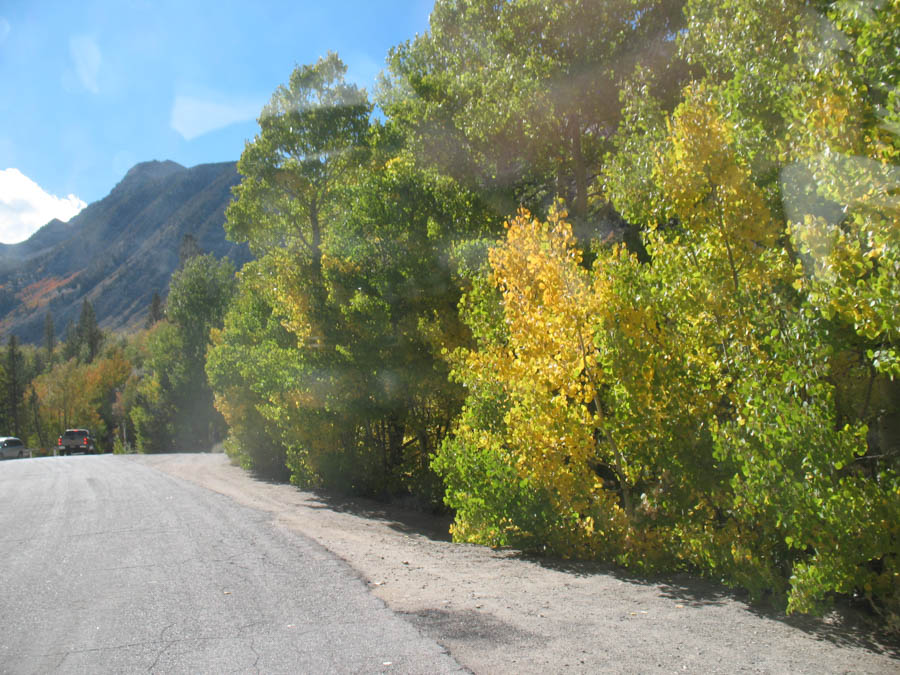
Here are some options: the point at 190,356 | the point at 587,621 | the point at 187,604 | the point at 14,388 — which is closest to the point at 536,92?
the point at 587,621

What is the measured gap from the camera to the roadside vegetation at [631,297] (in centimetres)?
495

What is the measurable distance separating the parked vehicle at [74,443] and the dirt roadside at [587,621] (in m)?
40.4

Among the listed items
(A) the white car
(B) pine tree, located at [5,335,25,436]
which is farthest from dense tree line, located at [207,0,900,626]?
(B) pine tree, located at [5,335,25,436]

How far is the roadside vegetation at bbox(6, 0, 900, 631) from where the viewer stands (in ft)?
16.2

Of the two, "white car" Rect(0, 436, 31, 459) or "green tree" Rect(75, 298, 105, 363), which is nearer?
"white car" Rect(0, 436, 31, 459)

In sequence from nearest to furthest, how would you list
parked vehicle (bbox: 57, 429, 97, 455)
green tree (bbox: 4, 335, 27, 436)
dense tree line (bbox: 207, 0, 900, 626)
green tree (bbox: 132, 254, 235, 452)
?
dense tree line (bbox: 207, 0, 900, 626)
green tree (bbox: 132, 254, 235, 452)
parked vehicle (bbox: 57, 429, 97, 455)
green tree (bbox: 4, 335, 27, 436)

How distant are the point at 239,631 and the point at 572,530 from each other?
4573 millimetres

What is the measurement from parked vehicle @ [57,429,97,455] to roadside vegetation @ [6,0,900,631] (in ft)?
104

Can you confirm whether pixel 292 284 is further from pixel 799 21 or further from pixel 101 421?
pixel 101 421

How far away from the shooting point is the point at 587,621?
5480mm

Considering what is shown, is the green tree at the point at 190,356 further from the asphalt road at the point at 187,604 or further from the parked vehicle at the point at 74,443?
the asphalt road at the point at 187,604

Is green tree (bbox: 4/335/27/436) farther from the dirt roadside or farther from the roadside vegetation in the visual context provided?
the dirt roadside

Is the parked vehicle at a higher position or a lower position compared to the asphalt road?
lower

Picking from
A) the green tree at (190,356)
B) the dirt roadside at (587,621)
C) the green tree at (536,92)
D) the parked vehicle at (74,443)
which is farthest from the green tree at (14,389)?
the dirt roadside at (587,621)
